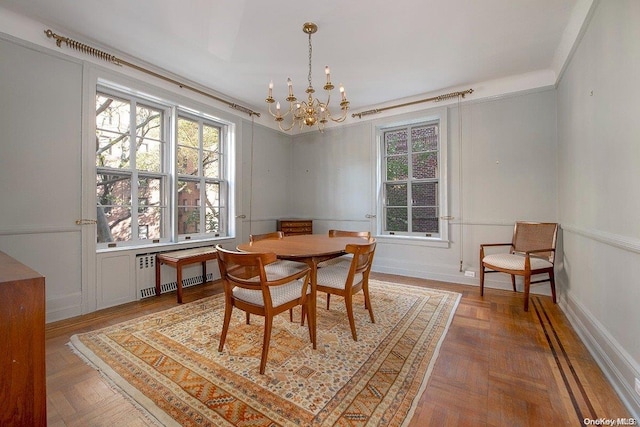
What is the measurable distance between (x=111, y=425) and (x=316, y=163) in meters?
4.39

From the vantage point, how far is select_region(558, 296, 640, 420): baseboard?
4.77 ft

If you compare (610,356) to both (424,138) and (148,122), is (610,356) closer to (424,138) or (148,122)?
(424,138)

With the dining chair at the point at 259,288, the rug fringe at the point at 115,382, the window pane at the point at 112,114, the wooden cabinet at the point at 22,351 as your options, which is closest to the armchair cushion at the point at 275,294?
the dining chair at the point at 259,288

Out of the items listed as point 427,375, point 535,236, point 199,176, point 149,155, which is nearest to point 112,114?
point 149,155

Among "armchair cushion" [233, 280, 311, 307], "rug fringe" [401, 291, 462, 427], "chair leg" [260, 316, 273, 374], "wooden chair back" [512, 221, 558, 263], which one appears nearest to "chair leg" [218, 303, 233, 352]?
"armchair cushion" [233, 280, 311, 307]

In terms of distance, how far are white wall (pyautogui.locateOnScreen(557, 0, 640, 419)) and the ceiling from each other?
2.15ft

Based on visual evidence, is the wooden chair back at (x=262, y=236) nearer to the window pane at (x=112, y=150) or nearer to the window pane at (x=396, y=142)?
the window pane at (x=112, y=150)

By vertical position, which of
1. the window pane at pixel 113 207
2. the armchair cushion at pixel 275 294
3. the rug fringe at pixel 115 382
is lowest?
the rug fringe at pixel 115 382

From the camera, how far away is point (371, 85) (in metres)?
3.73

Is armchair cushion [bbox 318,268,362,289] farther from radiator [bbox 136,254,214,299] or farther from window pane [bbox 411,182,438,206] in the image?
window pane [bbox 411,182,438,206]

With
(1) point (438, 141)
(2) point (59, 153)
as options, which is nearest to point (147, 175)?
(2) point (59, 153)

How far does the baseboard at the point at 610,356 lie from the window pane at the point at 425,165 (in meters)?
2.32

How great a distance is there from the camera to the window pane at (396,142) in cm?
443

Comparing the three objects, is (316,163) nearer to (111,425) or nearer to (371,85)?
(371,85)
